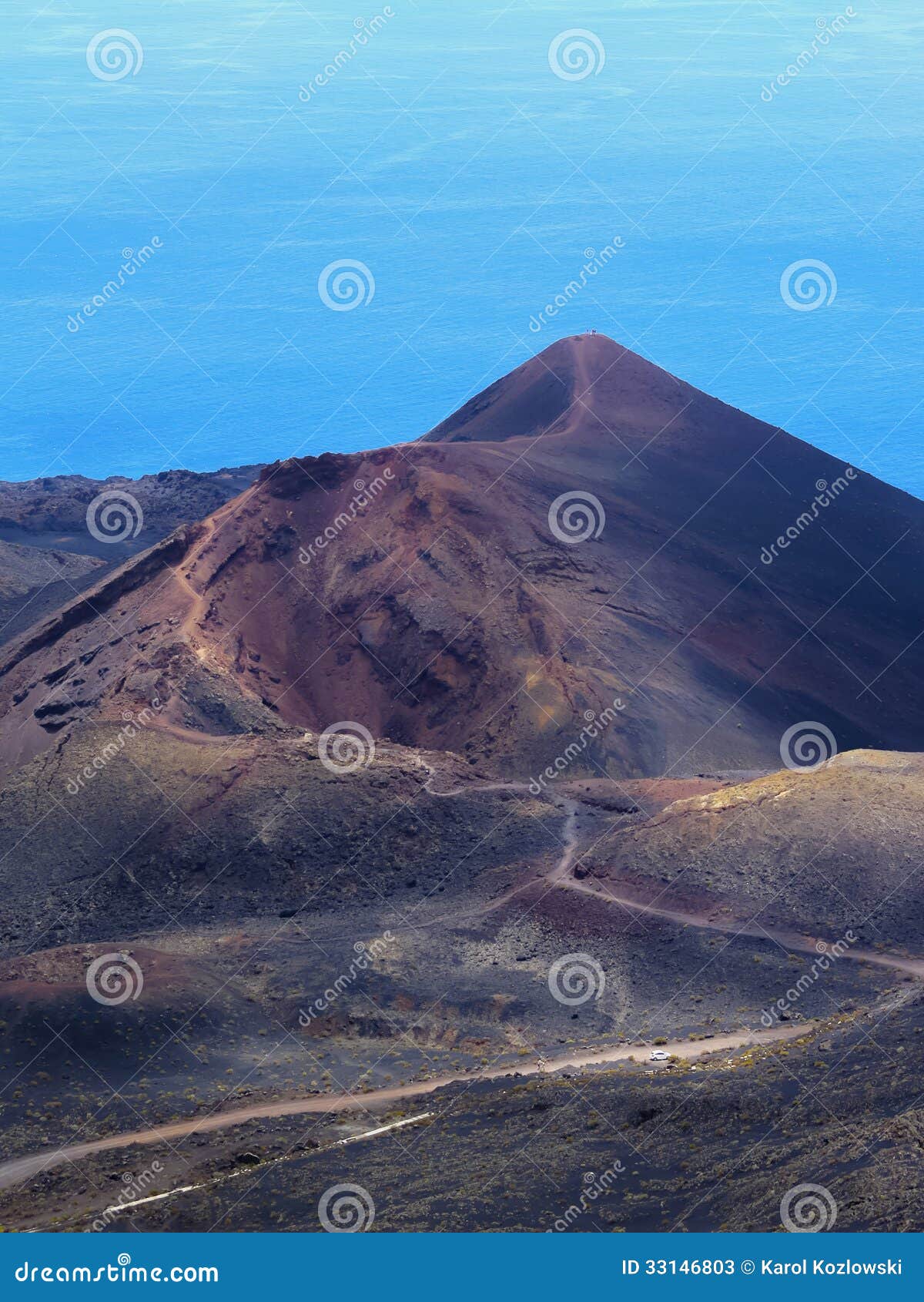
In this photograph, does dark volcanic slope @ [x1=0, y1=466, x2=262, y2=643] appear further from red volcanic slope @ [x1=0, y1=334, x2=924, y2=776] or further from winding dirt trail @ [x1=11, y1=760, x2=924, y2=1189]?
winding dirt trail @ [x1=11, y1=760, x2=924, y2=1189]

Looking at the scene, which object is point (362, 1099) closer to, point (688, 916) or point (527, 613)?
point (688, 916)

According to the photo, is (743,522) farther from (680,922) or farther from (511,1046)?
(511,1046)

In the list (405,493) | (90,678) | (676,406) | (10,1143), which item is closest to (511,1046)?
(10,1143)

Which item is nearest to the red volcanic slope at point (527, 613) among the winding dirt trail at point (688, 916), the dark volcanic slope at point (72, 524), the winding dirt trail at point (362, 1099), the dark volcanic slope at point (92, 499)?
the winding dirt trail at point (688, 916)

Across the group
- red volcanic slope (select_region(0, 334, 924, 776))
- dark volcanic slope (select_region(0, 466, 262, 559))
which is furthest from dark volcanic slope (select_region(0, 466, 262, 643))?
red volcanic slope (select_region(0, 334, 924, 776))

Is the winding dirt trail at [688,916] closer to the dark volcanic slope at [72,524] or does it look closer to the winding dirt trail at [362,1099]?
the winding dirt trail at [362,1099]

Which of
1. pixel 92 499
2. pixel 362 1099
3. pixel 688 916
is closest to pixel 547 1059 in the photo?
pixel 362 1099
